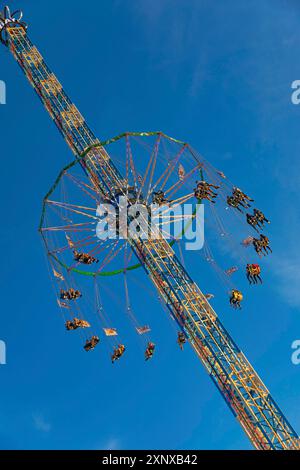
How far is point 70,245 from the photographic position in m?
46.9

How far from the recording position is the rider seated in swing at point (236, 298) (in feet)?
141

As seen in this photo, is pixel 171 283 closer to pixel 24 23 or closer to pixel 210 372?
pixel 210 372

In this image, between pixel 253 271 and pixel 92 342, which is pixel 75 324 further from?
pixel 253 271

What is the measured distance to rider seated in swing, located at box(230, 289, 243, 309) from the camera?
4312cm

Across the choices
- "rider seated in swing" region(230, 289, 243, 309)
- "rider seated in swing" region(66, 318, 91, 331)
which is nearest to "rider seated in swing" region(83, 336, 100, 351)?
"rider seated in swing" region(66, 318, 91, 331)

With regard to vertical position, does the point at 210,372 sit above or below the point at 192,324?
below

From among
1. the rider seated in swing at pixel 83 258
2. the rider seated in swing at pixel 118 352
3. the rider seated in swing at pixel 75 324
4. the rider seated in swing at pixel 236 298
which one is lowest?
the rider seated in swing at pixel 236 298

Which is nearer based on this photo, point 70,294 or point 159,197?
point 159,197

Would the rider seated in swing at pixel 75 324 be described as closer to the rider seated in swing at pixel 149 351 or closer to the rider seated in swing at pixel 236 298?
the rider seated in swing at pixel 149 351

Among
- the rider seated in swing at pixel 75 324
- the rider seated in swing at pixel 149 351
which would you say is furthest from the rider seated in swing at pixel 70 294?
the rider seated in swing at pixel 149 351

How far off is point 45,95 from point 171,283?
1161 inches

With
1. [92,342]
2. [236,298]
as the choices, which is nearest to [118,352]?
[92,342]

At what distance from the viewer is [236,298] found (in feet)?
142
